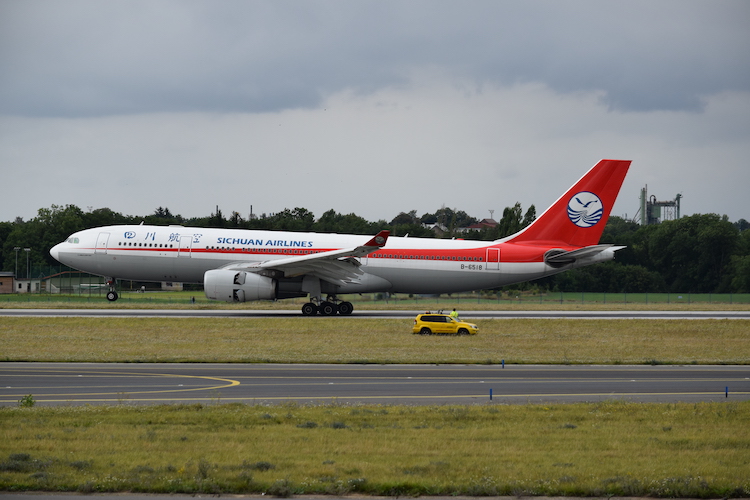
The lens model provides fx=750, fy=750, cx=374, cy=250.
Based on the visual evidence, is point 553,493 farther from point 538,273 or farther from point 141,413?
point 538,273

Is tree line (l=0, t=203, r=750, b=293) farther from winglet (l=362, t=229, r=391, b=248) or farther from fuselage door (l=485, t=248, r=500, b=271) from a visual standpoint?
winglet (l=362, t=229, r=391, b=248)

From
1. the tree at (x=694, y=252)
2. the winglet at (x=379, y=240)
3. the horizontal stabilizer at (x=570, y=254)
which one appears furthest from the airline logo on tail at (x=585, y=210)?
the tree at (x=694, y=252)

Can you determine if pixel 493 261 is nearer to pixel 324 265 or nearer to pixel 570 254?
pixel 570 254

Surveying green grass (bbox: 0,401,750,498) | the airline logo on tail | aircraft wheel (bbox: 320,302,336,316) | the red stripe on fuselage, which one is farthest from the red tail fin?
green grass (bbox: 0,401,750,498)

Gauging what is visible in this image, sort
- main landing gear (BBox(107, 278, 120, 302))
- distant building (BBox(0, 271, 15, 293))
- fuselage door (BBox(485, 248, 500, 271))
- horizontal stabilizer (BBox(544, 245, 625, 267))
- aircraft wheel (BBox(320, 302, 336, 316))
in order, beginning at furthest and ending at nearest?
distant building (BBox(0, 271, 15, 293))
main landing gear (BBox(107, 278, 120, 302))
fuselage door (BBox(485, 248, 500, 271))
aircraft wheel (BBox(320, 302, 336, 316))
horizontal stabilizer (BBox(544, 245, 625, 267))

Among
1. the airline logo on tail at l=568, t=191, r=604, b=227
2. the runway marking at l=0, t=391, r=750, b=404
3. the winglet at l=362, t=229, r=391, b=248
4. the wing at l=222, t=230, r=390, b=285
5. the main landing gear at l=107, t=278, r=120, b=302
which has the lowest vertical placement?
the runway marking at l=0, t=391, r=750, b=404

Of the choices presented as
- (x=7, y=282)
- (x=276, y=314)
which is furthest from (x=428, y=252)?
(x=7, y=282)

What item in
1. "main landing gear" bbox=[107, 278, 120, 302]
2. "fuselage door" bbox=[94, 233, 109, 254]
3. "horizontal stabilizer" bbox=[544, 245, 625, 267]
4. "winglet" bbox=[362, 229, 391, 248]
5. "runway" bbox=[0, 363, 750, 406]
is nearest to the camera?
"runway" bbox=[0, 363, 750, 406]

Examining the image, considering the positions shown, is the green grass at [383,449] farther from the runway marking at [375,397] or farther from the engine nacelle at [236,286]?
the engine nacelle at [236,286]

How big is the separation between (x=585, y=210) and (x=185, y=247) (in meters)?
25.6

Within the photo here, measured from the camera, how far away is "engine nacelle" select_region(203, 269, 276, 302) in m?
43.6

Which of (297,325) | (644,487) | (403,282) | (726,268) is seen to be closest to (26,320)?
(297,325)

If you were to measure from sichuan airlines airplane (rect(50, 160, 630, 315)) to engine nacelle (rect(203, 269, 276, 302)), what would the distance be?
59mm

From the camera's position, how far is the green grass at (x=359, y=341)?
29.7 metres
